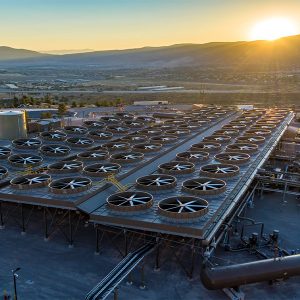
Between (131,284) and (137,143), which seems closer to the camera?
(131,284)

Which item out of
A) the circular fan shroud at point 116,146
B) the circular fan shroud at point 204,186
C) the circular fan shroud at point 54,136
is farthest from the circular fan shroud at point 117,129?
the circular fan shroud at point 204,186

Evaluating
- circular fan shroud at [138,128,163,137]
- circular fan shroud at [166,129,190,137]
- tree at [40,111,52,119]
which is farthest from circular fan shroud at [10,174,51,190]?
tree at [40,111,52,119]

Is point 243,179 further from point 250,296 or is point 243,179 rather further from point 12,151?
point 12,151

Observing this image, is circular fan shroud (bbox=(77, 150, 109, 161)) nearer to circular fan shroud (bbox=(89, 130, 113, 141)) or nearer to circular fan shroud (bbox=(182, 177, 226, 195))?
circular fan shroud (bbox=(89, 130, 113, 141))

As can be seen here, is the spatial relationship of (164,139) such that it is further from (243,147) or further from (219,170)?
(219,170)

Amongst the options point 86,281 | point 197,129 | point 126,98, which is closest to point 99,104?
point 126,98

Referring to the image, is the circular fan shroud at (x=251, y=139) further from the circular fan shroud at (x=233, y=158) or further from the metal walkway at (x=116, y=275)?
the metal walkway at (x=116, y=275)
